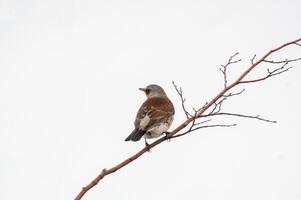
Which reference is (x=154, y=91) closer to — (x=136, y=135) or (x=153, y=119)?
(x=153, y=119)

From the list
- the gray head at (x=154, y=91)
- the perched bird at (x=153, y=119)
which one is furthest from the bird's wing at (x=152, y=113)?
the gray head at (x=154, y=91)

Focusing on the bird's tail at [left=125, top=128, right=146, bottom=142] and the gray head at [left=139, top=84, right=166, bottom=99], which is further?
the gray head at [left=139, top=84, right=166, bottom=99]

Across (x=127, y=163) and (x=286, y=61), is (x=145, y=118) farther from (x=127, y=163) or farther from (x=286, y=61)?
(x=127, y=163)

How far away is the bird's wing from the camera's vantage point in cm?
785

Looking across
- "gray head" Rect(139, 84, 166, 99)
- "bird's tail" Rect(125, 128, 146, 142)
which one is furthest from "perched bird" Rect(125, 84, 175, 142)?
"gray head" Rect(139, 84, 166, 99)

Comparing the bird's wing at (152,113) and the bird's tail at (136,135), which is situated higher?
the bird's wing at (152,113)

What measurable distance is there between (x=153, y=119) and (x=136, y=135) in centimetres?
69

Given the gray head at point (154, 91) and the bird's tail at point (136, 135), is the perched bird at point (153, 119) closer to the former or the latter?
the bird's tail at point (136, 135)

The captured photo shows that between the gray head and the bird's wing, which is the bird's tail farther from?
the gray head

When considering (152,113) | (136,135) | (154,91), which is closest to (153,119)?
(152,113)

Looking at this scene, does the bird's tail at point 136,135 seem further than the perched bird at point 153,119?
No

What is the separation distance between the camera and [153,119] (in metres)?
7.94

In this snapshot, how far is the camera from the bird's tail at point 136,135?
7214 millimetres

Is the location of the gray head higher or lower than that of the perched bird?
higher
